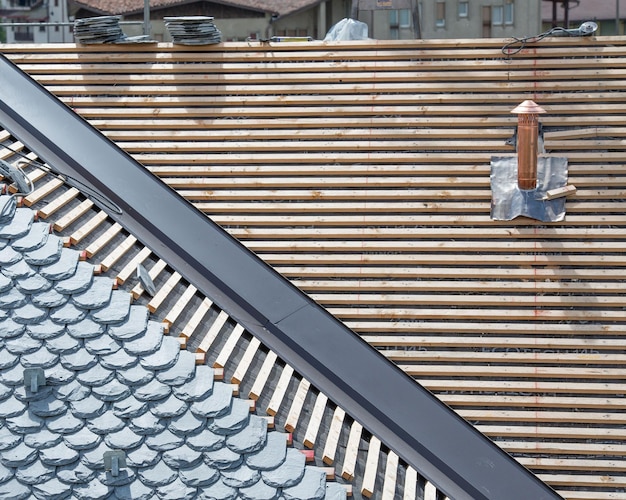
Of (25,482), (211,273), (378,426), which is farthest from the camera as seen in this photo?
(211,273)

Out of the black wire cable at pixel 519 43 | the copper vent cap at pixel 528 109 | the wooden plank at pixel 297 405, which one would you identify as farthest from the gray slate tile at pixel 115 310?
the black wire cable at pixel 519 43

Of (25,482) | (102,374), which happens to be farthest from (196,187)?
(25,482)

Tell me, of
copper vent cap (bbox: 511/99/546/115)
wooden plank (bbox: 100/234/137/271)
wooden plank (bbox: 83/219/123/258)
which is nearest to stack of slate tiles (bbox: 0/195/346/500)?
wooden plank (bbox: 100/234/137/271)

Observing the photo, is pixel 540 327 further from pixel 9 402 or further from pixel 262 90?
pixel 9 402

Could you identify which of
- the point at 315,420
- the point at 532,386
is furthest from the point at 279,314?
the point at 532,386

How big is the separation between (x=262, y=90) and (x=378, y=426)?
468cm

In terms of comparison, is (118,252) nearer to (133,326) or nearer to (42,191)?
(42,191)

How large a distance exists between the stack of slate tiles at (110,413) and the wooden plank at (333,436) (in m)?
0.25

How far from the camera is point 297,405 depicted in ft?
28.9

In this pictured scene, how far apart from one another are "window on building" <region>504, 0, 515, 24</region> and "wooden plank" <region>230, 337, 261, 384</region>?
25.9 metres

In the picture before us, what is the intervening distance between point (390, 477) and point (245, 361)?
1505mm

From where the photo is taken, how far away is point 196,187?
11789 mm

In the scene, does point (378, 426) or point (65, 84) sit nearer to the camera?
point (378, 426)

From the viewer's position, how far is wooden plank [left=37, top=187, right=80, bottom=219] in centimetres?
927
